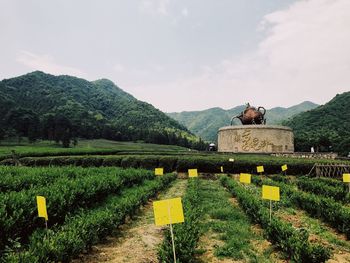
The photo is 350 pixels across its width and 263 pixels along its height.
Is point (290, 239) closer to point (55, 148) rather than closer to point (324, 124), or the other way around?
point (55, 148)

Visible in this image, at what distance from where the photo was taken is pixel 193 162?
81.2ft

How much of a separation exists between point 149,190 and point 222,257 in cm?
746

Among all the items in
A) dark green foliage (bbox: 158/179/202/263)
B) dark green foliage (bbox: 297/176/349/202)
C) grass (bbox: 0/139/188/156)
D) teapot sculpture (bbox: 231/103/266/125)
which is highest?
teapot sculpture (bbox: 231/103/266/125)

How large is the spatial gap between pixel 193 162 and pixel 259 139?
1388cm

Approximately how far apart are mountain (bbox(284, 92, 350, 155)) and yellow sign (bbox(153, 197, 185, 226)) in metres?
68.6

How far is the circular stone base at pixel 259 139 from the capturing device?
35.8 metres

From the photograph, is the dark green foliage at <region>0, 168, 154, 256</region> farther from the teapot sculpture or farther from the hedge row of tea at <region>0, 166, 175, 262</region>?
the teapot sculpture

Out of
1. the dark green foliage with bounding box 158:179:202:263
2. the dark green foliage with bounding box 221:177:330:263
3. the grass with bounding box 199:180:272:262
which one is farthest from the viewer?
the grass with bounding box 199:180:272:262

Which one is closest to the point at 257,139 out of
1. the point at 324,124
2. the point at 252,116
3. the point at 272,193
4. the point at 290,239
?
the point at 252,116

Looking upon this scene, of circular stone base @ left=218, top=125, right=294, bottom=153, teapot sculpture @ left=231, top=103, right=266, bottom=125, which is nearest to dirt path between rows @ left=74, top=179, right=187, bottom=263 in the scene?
circular stone base @ left=218, top=125, right=294, bottom=153

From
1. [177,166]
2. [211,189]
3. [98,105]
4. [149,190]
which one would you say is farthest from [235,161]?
[98,105]

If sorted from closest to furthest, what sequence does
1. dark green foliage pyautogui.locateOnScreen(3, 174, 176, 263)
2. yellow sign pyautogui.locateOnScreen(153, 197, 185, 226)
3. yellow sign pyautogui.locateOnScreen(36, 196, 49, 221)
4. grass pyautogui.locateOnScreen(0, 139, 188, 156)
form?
dark green foliage pyautogui.locateOnScreen(3, 174, 176, 263), yellow sign pyautogui.locateOnScreen(153, 197, 185, 226), yellow sign pyautogui.locateOnScreen(36, 196, 49, 221), grass pyautogui.locateOnScreen(0, 139, 188, 156)

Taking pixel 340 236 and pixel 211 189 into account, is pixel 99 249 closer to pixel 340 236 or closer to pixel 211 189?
pixel 340 236

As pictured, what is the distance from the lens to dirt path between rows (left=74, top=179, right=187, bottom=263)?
6848mm
